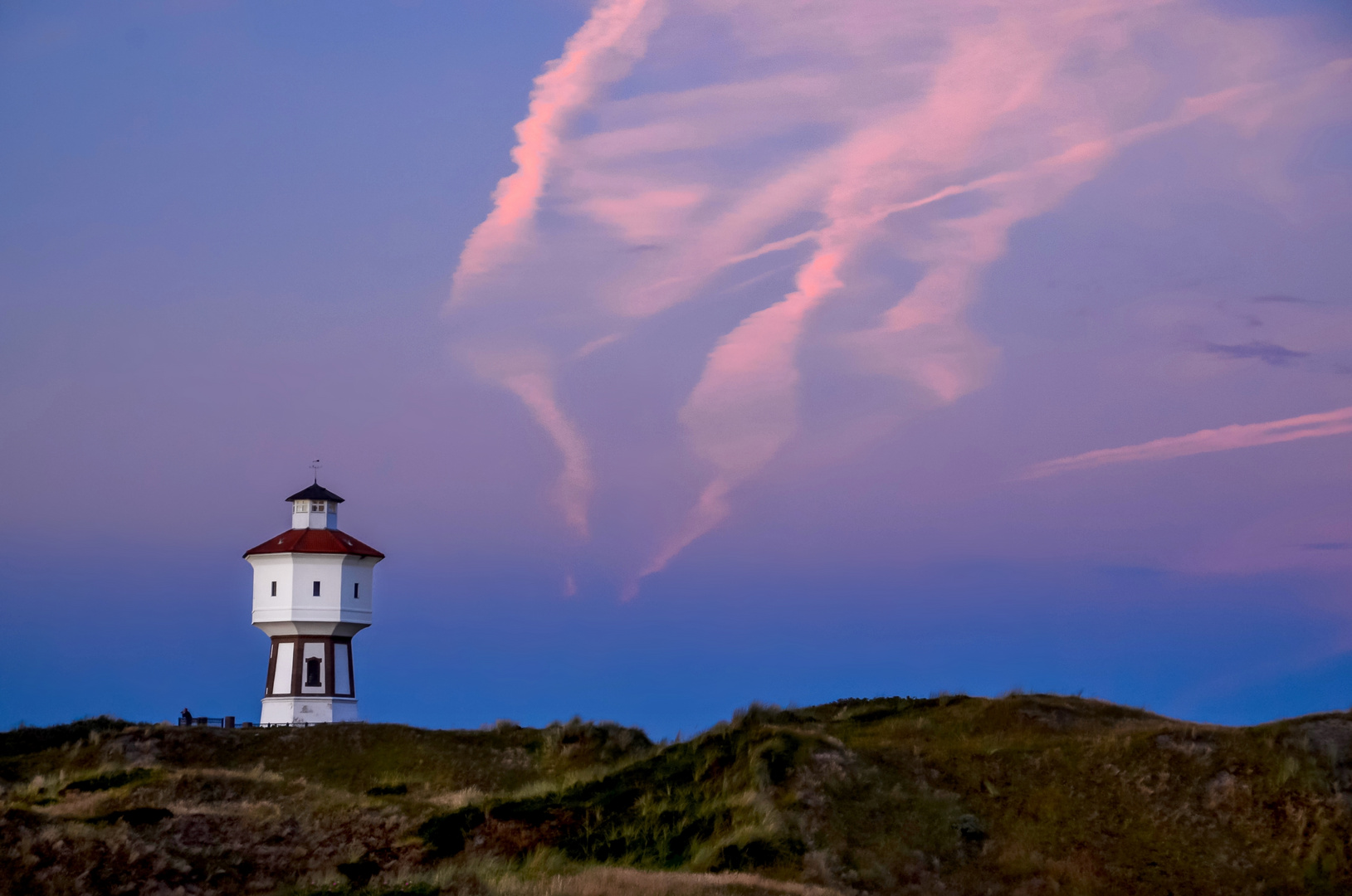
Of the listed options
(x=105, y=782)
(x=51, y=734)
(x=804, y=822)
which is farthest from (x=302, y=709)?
(x=804, y=822)

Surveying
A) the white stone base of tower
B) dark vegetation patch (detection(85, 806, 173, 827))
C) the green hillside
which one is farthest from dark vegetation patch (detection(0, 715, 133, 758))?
dark vegetation patch (detection(85, 806, 173, 827))

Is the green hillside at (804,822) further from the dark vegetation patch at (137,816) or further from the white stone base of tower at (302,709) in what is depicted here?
the white stone base of tower at (302,709)

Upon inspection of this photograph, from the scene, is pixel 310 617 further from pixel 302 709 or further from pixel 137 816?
pixel 137 816

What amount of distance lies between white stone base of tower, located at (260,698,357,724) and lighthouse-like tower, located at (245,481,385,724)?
42 mm

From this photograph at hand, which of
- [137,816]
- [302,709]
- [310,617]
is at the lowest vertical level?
[137,816]

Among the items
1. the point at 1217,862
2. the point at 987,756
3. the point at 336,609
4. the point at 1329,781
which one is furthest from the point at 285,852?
the point at 336,609

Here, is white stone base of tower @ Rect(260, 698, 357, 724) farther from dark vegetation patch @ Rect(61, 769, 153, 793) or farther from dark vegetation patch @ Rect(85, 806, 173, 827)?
dark vegetation patch @ Rect(85, 806, 173, 827)

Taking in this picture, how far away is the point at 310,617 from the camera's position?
223ft

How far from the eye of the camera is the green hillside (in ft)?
94.7

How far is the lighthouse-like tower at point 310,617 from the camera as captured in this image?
6806 cm

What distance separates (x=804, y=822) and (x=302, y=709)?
141ft

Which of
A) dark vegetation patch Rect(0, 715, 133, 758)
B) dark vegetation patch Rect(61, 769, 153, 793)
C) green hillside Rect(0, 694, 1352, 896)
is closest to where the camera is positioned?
green hillside Rect(0, 694, 1352, 896)

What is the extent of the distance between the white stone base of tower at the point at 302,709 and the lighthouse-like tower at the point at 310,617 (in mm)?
42

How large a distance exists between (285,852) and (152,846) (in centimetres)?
343
